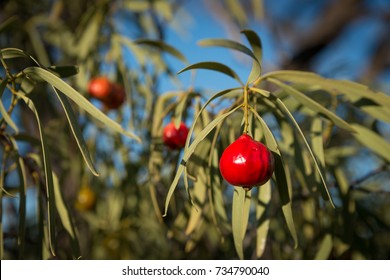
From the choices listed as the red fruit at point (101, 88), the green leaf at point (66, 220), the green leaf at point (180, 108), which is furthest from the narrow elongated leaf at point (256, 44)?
the red fruit at point (101, 88)

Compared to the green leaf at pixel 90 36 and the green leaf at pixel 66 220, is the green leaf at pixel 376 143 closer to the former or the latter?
the green leaf at pixel 66 220

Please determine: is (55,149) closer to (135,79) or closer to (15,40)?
(135,79)

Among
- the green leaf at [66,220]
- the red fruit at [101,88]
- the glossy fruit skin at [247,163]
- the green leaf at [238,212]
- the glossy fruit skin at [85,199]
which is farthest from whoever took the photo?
the glossy fruit skin at [85,199]

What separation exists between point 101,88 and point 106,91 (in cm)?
2

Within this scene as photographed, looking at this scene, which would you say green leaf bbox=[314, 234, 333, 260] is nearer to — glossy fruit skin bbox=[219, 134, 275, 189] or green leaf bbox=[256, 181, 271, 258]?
green leaf bbox=[256, 181, 271, 258]

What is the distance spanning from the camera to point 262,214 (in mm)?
835

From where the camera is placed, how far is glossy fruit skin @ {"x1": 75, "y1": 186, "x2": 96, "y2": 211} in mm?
1550

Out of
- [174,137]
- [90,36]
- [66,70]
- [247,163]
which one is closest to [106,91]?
[90,36]

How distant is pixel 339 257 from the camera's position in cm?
107

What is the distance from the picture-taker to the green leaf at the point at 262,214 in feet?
2.70

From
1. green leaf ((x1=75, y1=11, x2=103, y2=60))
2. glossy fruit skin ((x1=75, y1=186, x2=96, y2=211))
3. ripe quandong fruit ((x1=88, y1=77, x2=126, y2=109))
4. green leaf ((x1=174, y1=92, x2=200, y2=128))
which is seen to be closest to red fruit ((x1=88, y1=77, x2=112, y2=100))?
ripe quandong fruit ((x1=88, y1=77, x2=126, y2=109))

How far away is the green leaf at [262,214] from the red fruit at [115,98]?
73 cm

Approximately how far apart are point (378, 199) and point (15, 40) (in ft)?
5.25

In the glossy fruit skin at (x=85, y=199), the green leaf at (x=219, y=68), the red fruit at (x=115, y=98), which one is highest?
the red fruit at (x=115, y=98)
